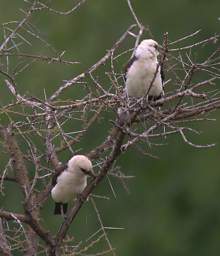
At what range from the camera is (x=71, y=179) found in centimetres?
652

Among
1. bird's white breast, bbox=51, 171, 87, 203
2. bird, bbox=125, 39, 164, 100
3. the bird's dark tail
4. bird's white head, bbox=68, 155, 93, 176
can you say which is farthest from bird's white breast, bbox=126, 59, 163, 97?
the bird's dark tail

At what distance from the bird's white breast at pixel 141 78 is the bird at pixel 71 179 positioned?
1.40ft

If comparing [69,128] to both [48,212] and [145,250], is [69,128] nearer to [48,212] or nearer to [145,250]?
[48,212]

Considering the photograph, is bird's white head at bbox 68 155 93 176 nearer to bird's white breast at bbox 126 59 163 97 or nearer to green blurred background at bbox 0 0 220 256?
bird's white breast at bbox 126 59 163 97

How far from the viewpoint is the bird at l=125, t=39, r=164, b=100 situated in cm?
642

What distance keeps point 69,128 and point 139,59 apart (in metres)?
6.64

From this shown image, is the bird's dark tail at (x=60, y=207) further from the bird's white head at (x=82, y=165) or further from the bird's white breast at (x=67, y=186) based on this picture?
the bird's white head at (x=82, y=165)

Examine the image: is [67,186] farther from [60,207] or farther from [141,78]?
[141,78]

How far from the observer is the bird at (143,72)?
6.42 meters

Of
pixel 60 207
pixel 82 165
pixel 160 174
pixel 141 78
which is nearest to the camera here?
pixel 82 165

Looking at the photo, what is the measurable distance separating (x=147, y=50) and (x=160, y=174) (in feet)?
28.3

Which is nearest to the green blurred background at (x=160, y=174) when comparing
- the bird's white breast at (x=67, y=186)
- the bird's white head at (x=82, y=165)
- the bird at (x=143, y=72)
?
the bird's white breast at (x=67, y=186)

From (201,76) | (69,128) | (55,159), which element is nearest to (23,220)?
(55,159)

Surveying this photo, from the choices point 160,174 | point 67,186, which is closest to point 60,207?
point 67,186
